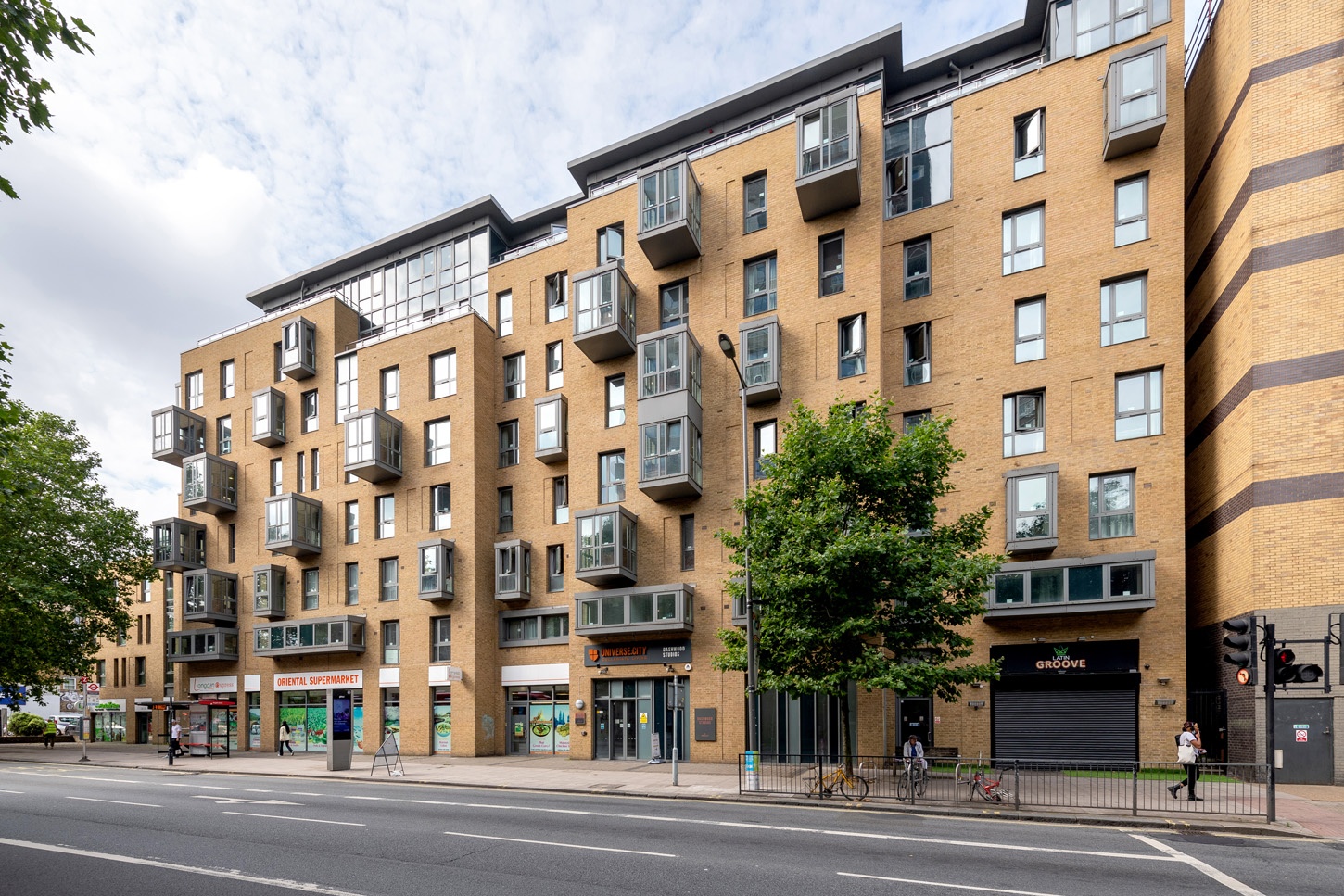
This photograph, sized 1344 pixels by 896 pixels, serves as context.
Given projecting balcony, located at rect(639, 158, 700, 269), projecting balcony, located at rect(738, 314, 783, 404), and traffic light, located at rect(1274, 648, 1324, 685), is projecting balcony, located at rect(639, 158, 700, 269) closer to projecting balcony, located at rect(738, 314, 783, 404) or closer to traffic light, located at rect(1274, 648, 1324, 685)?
projecting balcony, located at rect(738, 314, 783, 404)

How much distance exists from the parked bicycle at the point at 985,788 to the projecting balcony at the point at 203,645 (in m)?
35.6

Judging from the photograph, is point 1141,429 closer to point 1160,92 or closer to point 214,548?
point 1160,92

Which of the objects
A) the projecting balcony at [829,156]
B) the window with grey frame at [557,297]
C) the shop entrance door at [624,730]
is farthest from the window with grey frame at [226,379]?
the projecting balcony at [829,156]

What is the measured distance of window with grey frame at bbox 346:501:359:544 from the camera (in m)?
36.5

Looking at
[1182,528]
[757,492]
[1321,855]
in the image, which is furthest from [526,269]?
[1321,855]

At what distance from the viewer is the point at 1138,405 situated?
24.0 m

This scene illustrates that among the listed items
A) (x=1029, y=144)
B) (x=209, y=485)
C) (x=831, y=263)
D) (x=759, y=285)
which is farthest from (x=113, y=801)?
(x=1029, y=144)

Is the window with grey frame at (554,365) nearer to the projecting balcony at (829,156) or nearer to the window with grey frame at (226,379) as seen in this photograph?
the projecting balcony at (829,156)

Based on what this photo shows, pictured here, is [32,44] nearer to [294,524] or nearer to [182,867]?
[182,867]

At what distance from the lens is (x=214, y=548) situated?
41.3 meters

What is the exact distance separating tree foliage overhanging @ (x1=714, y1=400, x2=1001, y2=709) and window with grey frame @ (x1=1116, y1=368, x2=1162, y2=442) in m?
7.43

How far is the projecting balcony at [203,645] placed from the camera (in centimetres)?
3897

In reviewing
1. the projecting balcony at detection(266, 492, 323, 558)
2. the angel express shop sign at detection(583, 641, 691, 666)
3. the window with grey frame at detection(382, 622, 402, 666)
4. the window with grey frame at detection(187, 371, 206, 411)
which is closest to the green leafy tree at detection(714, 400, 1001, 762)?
the angel express shop sign at detection(583, 641, 691, 666)

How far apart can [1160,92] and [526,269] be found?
78.7 ft
